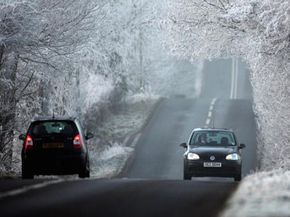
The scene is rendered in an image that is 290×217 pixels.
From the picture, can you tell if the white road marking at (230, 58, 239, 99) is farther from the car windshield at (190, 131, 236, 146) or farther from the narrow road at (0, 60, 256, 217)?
the car windshield at (190, 131, 236, 146)

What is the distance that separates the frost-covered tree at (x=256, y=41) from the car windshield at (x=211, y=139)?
94.9 inches

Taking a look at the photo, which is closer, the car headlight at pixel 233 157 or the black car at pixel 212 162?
the black car at pixel 212 162

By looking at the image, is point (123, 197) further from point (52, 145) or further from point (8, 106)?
point (8, 106)

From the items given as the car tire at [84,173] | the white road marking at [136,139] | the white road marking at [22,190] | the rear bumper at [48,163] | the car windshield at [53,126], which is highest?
the car windshield at [53,126]

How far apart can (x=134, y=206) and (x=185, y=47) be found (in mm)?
18951

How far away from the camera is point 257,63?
28344mm

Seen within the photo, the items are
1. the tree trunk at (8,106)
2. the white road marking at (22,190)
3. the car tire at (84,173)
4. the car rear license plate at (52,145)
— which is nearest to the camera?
the white road marking at (22,190)

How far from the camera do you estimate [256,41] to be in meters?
26.1

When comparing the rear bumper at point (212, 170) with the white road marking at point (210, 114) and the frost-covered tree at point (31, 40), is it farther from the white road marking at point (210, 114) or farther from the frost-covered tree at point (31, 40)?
the white road marking at point (210, 114)

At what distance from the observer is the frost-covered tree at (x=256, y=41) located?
25203mm

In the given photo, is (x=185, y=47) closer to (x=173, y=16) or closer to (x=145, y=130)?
(x=173, y=16)

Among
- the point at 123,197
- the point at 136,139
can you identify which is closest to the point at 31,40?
the point at 123,197

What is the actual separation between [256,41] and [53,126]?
6754 millimetres

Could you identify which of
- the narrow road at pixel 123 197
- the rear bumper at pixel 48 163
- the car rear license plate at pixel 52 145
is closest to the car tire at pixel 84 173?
the rear bumper at pixel 48 163
